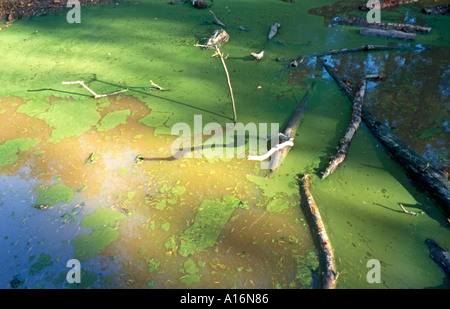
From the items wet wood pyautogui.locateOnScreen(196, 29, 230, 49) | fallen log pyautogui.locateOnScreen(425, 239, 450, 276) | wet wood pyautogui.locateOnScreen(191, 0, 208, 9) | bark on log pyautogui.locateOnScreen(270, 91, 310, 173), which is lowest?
fallen log pyautogui.locateOnScreen(425, 239, 450, 276)

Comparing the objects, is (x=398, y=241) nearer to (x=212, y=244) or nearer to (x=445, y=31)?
(x=212, y=244)

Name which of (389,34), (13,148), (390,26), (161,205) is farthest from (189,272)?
(390,26)

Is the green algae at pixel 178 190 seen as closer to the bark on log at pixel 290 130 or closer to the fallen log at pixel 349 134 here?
the bark on log at pixel 290 130

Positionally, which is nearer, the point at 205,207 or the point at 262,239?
the point at 262,239

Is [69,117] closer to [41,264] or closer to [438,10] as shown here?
[41,264]

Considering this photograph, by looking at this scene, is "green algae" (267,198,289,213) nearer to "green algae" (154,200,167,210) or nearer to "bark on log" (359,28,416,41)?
"green algae" (154,200,167,210)

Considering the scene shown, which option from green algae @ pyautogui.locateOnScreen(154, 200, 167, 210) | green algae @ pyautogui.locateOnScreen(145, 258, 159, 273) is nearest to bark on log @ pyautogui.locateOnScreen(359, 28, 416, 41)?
green algae @ pyautogui.locateOnScreen(154, 200, 167, 210)
